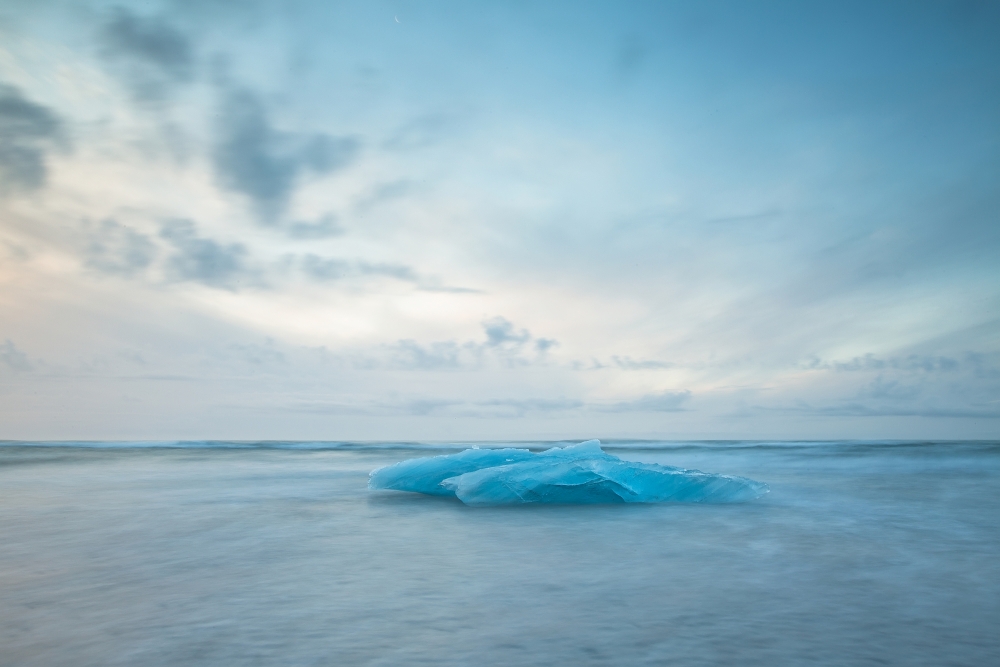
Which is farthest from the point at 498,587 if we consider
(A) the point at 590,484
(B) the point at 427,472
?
(B) the point at 427,472

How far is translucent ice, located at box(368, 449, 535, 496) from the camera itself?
6820mm

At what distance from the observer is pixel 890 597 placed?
249 cm

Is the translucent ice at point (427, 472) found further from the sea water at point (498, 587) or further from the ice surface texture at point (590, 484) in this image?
the sea water at point (498, 587)

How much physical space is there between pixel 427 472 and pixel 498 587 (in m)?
4.33

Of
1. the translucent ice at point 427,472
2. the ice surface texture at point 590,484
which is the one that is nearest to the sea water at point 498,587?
the ice surface texture at point 590,484

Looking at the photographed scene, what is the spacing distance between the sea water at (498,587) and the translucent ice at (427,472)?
4.60 ft

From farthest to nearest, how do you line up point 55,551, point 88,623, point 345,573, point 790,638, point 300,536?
point 300,536, point 55,551, point 345,573, point 88,623, point 790,638

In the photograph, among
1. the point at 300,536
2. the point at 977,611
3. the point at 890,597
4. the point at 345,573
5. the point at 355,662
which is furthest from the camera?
the point at 300,536

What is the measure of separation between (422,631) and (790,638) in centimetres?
132

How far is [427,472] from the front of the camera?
22.5ft

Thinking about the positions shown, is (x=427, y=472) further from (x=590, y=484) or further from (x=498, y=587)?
(x=498, y=587)

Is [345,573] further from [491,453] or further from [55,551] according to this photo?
[491,453]

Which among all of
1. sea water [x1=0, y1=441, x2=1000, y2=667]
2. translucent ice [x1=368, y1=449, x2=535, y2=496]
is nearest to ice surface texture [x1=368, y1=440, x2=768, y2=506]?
translucent ice [x1=368, y1=449, x2=535, y2=496]

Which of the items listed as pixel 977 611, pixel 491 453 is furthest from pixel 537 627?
pixel 491 453
